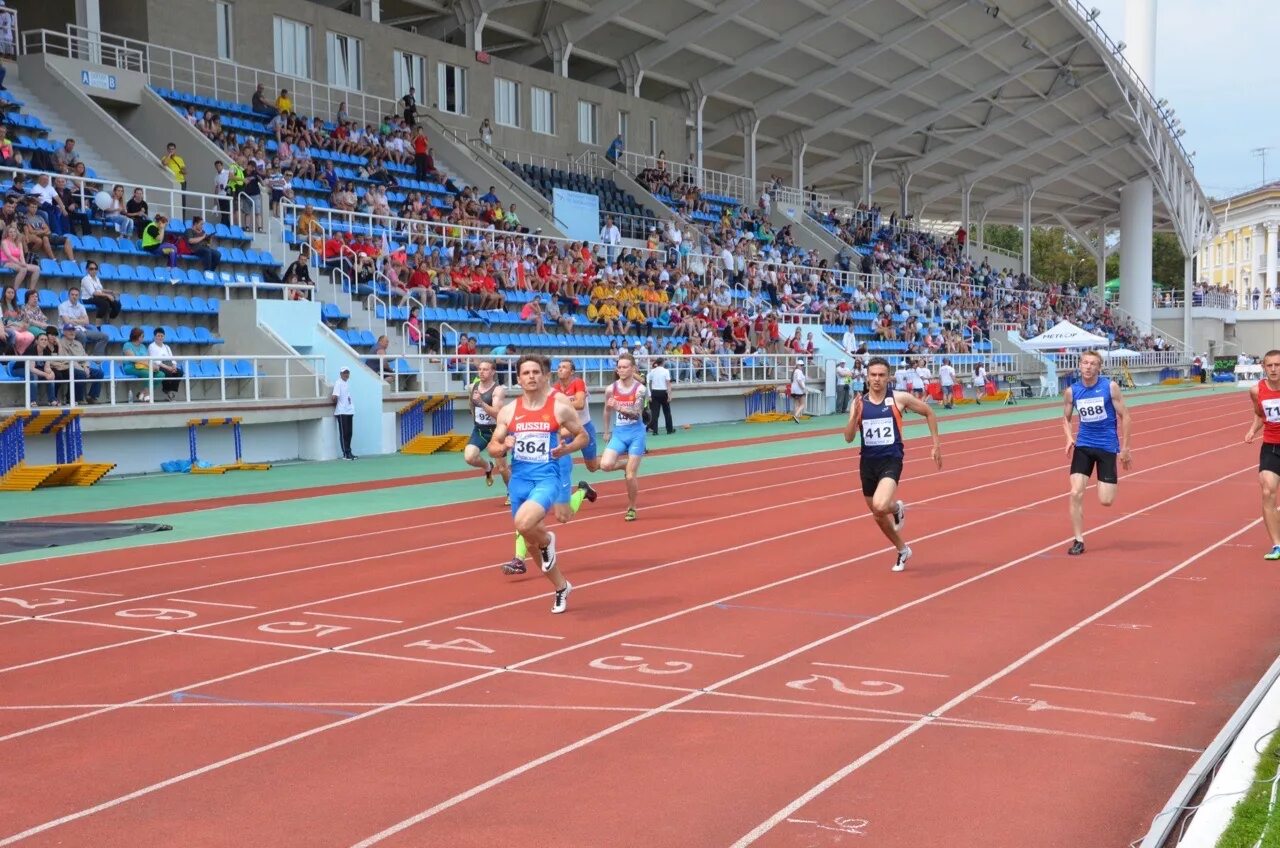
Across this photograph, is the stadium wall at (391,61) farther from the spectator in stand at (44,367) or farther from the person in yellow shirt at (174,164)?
the spectator in stand at (44,367)

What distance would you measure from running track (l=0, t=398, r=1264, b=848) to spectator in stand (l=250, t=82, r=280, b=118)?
2138 centimetres

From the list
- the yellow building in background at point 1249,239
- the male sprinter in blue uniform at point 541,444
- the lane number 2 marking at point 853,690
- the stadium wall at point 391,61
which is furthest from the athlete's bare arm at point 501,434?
the yellow building in background at point 1249,239

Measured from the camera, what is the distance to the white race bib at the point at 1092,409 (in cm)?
1285

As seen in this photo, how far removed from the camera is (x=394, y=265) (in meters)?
28.6

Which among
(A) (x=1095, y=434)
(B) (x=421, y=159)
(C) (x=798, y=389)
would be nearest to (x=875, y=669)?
(A) (x=1095, y=434)

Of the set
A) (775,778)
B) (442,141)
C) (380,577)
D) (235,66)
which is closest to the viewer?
(775,778)

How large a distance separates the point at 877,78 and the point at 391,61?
22009 mm

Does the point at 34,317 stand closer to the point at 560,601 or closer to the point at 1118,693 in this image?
the point at 560,601

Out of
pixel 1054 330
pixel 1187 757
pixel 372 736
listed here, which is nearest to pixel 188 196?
pixel 372 736

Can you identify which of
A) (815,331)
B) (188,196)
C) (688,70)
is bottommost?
(815,331)

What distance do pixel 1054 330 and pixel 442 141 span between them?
28.3m

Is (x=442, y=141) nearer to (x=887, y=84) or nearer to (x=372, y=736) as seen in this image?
(x=887, y=84)

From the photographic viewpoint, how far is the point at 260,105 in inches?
1308

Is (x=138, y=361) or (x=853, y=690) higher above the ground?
(x=138, y=361)
